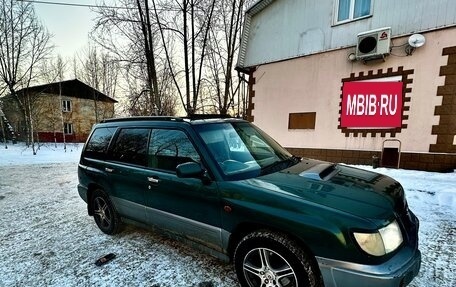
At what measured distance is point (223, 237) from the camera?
98.7 inches

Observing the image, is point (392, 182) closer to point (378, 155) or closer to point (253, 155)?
point (253, 155)

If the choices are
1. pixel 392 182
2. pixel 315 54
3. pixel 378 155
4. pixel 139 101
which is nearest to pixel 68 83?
pixel 139 101

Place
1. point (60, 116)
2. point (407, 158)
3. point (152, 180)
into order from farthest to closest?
point (60, 116), point (407, 158), point (152, 180)

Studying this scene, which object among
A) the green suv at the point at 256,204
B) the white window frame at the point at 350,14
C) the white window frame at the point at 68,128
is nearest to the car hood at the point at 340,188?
the green suv at the point at 256,204

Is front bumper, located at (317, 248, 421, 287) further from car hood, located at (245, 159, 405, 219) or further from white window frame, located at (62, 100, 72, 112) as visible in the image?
white window frame, located at (62, 100, 72, 112)

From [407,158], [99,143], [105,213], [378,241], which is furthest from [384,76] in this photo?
[105,213]

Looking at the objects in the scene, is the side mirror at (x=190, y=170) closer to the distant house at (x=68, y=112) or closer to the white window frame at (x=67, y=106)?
the distant house at (x=68, y=112)

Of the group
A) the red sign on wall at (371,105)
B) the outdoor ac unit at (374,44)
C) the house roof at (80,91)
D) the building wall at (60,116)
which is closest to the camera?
the outdoor ac unit at (374,44)

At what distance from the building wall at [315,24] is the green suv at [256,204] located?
6.81 metres

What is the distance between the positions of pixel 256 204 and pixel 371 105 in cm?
756

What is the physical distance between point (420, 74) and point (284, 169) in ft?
22.8

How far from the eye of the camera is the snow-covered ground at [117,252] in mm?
2719

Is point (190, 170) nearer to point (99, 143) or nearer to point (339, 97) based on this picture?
point (99, 143)

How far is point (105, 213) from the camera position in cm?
393
